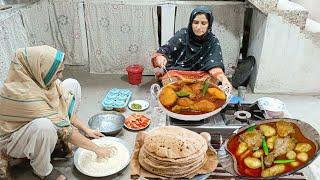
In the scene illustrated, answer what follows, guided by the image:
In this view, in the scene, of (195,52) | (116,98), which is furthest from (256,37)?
(116,98)

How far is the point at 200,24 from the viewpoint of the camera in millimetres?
2873

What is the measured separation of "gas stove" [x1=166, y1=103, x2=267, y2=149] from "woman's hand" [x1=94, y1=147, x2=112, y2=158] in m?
0.53

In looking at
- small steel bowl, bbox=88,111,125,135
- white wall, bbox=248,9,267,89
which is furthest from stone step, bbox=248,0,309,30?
small steel bowl, bbox=88,111,125,135

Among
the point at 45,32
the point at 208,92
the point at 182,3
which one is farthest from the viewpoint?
the point at 45,32

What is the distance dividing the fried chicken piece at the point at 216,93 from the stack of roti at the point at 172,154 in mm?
627

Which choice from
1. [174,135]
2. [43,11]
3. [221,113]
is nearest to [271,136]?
[174,135]

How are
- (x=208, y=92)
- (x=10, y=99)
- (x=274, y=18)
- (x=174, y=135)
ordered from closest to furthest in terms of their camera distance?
(x=174, y=135) < (x=10, y=99) < (x=208, y=92) < (x=274, y=18)

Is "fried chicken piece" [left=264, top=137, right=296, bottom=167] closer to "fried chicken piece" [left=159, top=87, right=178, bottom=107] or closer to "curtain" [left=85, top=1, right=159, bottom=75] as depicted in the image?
"fried chicken piece" [left=159, top=87, right=178, bottom=107]

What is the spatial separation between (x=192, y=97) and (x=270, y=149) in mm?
686

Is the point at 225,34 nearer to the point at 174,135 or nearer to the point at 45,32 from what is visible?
the point at 45,32

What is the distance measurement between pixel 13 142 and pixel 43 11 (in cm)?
223

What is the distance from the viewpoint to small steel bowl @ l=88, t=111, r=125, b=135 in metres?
2.74

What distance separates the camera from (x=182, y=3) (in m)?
3.67

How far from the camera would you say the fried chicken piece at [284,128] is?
1562 mm
